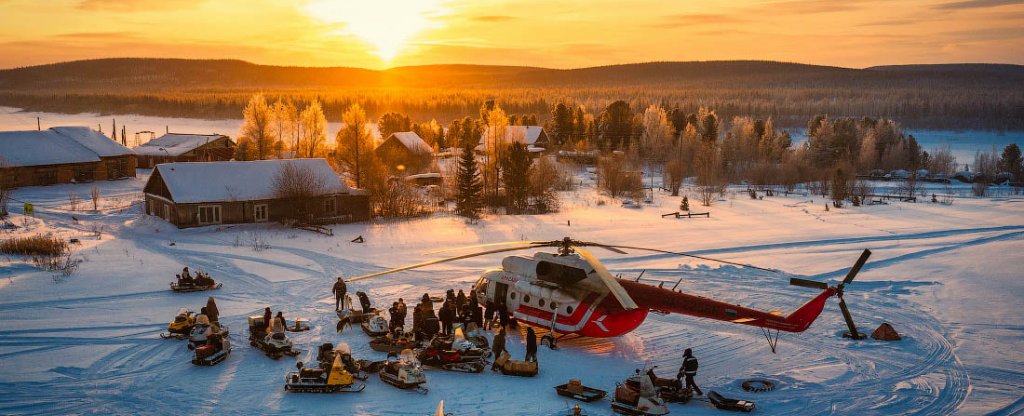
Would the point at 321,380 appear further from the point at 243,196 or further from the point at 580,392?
the point at 243,196

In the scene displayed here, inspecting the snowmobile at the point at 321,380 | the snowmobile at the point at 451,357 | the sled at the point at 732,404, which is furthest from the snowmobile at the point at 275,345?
the sled at the point at 732,404

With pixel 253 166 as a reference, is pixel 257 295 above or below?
below

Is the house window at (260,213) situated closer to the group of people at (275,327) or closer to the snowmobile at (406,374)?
the group of people at (275,327)

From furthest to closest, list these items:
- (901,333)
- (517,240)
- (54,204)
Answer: (54,204)
(517,240)
(901,333)

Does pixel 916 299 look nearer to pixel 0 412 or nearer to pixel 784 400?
pixel 784 400

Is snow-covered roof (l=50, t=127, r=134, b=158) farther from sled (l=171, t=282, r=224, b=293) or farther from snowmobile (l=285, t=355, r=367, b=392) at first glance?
snowmobile (l=285, t=355, r=367, b=392)

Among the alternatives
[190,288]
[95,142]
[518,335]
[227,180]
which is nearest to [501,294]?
[518,335]

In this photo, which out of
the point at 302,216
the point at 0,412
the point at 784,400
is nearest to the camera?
the point at 0,412

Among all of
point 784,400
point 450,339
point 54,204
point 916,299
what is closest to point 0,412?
point 450,339
